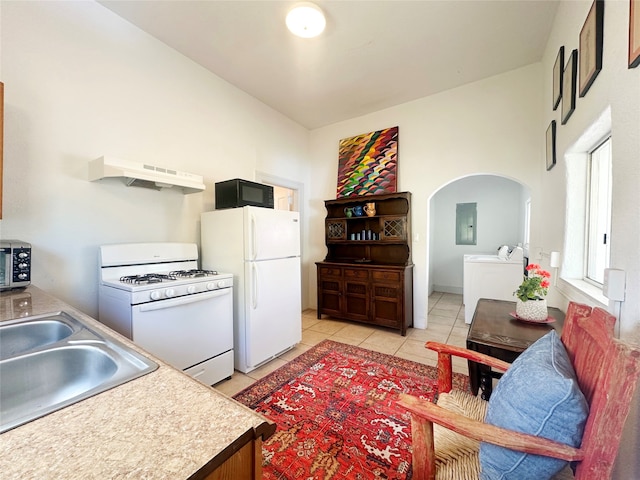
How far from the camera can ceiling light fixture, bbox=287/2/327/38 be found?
6.86 feet

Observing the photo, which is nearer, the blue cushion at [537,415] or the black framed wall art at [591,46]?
the blue cushion at [537,415]

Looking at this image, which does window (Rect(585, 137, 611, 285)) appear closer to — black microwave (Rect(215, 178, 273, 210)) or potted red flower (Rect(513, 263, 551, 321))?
potted red flower (Rect(513, 263, 551, 321))

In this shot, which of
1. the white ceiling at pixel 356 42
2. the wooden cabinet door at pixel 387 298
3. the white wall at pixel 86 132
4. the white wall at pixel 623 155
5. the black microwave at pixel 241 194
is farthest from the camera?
the wooden cabinet door at pixel 387 298

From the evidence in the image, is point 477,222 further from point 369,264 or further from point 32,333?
point 32,333

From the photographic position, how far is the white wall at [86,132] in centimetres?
178

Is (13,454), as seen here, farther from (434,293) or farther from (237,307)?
(434,293)

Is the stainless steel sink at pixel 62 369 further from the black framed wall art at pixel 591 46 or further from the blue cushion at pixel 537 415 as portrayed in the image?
the black framed wall art at pixel 591 46

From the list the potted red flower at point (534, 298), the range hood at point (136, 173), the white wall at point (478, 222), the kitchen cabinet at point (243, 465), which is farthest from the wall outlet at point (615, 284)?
the white wall at point (478, 222)

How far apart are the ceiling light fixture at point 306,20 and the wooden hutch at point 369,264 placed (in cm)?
203

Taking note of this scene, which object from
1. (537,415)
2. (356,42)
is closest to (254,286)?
(537,415)

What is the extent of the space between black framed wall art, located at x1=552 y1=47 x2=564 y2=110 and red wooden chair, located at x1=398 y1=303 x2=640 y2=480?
1.93 meters

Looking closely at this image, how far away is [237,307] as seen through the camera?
251cm

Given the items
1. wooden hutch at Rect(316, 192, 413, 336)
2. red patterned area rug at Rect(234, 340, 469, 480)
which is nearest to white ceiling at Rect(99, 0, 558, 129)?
wooden hutch at Rect(316, 192, 413, 336)

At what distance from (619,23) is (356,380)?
263 cm
